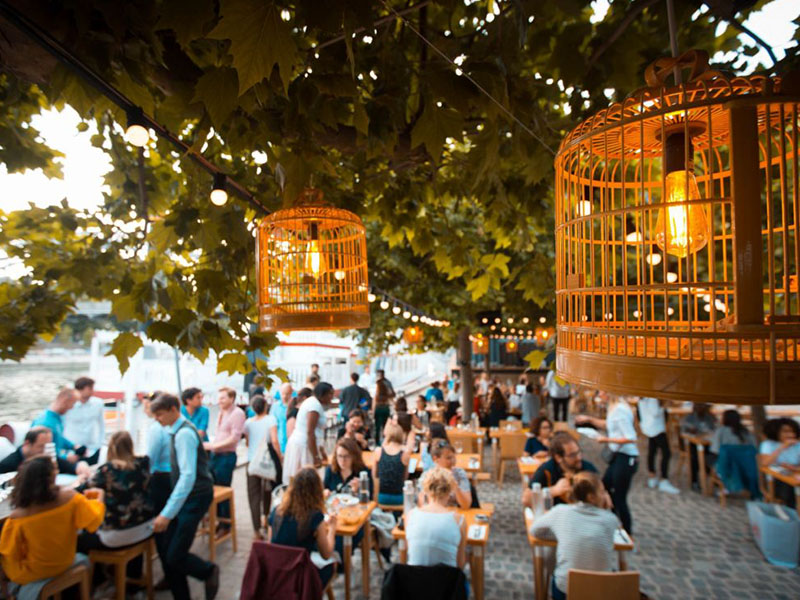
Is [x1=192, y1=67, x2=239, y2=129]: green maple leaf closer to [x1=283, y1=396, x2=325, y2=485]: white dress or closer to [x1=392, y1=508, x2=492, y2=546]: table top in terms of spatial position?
[x1=392, y1=508, x2=492, y2=546]: table top

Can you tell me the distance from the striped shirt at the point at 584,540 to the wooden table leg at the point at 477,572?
2.61 feet

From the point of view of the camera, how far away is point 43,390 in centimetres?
855

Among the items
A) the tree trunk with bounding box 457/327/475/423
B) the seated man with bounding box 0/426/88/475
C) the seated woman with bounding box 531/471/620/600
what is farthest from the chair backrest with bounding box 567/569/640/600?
the tree trunk with bounding box 457/327/475/423

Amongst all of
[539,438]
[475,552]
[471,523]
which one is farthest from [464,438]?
[475,552]

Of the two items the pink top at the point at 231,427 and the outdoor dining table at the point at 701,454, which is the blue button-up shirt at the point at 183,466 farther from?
the outdoor dining table at the point at 701,454

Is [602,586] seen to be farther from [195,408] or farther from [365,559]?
[195,408]

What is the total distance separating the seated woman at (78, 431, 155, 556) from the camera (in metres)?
4.70

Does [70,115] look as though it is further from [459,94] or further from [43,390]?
[43,390]

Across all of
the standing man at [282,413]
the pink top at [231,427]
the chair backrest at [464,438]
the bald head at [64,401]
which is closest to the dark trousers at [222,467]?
the pink top at [231,427]

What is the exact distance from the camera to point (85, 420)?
6.77 meters

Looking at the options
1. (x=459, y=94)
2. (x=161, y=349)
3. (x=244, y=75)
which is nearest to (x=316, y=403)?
(x=459, y=94)

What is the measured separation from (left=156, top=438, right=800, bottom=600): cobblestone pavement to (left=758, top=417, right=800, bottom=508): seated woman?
78cm

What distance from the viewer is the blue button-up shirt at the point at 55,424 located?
625 centimetres

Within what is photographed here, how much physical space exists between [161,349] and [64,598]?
29.7 feet
